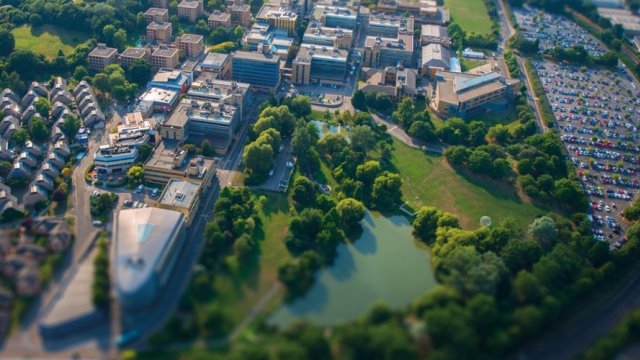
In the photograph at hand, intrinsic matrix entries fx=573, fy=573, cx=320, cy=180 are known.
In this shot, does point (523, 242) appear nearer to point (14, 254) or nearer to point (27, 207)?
point (14, 254)

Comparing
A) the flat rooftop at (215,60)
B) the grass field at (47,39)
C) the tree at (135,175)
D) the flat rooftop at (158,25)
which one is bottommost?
the grass field at (47,39)

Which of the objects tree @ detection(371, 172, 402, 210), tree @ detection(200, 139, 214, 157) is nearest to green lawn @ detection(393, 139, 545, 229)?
tree @ detection(371, 172, 402, 210)

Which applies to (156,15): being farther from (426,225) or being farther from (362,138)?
(426,225)

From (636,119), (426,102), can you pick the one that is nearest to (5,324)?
(426,102)

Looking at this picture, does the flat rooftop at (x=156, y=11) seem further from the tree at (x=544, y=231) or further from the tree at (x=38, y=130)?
the tree at (x=544, y=231)

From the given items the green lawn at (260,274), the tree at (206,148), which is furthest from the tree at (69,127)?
the green lawn at (260,274)

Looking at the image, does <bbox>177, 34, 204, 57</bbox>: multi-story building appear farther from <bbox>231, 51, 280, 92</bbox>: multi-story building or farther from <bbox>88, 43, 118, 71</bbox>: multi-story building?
<bbox>88, 43, 118, 71</bbox>: multi-story building
